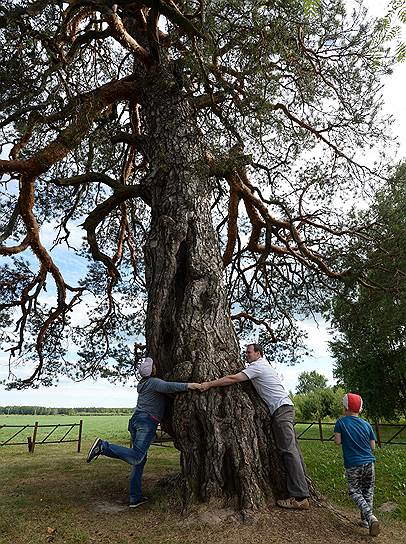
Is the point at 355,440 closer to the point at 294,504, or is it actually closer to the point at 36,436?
the point at 294,504

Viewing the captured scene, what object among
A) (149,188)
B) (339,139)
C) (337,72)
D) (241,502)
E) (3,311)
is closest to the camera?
(241,502)

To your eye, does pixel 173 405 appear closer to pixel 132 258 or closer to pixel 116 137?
pixel 116 137

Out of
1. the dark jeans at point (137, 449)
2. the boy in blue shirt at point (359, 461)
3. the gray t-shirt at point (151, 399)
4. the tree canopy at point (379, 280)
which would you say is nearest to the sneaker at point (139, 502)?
the dark jeans at point (137, 449)

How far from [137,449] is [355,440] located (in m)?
2.07

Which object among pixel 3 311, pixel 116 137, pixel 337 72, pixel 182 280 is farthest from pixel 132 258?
pixel 337 72

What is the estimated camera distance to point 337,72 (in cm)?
637

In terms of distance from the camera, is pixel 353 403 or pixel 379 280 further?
pixel 379 280

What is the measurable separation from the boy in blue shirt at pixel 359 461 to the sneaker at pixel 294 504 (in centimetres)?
38

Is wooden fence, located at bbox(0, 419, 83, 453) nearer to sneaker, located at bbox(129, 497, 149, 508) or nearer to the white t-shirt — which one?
sneaker, located at bbox(129, 497, 149, 508)

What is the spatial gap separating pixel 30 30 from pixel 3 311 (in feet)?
17.2

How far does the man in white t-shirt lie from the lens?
12.3 ft

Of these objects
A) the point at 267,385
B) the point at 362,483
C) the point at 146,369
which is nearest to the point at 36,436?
the point at 146,369

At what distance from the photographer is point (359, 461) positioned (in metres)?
3.71

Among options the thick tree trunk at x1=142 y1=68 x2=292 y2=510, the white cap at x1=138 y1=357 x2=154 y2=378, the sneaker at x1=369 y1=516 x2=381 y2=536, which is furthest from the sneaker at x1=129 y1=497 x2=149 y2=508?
the sneaker at x1=369 y1=516 x2=381 y2=536
